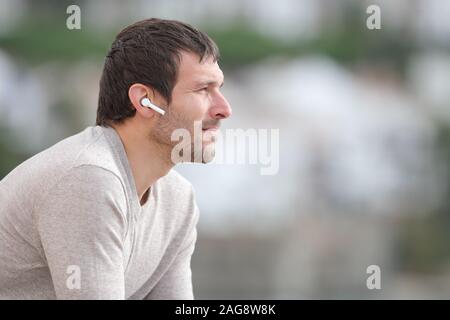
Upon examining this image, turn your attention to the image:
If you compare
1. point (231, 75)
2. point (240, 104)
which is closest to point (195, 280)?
point (240, 104)

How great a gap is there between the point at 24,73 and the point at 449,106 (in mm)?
3271

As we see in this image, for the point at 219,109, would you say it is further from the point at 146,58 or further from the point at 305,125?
the point at 305,125

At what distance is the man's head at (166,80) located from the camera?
156 centimetres

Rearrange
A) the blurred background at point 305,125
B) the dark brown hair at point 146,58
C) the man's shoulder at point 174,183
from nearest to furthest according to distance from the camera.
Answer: the dark brown hair at point 146,58, the man's shoulder at point 174,183, the blurred background at point 305,125

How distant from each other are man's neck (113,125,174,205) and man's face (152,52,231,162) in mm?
17

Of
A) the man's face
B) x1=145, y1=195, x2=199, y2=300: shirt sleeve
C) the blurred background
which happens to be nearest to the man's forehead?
the man's face

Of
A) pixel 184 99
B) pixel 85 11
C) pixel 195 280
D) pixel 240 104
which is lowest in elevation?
pixel 195 280

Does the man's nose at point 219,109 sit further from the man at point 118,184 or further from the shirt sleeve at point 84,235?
the shirt sleeve at point 84,235

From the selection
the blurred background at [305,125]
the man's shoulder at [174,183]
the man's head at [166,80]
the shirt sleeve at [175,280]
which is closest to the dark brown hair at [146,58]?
the man's head at [166,80]

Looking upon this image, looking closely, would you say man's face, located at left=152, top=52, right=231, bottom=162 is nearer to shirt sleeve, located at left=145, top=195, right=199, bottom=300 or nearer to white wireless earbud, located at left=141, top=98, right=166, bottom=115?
white wireless earbud, located at left=141, top=98, right=166, bottom=115

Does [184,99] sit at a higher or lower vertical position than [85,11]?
higher

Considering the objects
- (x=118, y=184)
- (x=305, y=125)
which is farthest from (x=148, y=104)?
(x=305, y=125)

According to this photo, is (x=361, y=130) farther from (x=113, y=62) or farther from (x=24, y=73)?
(x=113, y=62)
